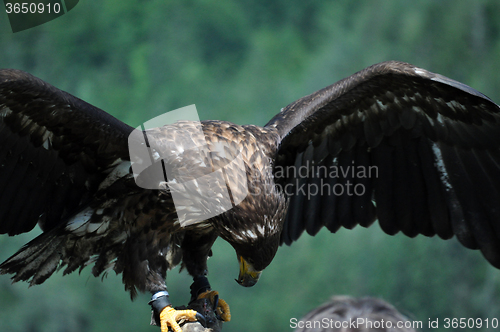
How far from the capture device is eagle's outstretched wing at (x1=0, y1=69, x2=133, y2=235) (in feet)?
6.04

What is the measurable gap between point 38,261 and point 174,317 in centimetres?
75

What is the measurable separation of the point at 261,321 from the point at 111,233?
2.48m

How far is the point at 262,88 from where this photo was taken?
436 cm

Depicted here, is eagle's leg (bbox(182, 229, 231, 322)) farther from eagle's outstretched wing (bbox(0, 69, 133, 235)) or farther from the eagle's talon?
eagle's outstretched wing (bbox(0, 69, 133, 235))

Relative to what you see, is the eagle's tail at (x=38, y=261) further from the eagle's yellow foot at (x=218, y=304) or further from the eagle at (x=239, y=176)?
the eagle's yellow foot at (x=218, y=304)

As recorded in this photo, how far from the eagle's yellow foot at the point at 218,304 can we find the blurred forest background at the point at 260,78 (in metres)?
1.71

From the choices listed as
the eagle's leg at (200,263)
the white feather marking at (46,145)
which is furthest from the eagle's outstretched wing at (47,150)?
the eagle's leg at (200,263)

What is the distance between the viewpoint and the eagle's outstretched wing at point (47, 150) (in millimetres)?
1841

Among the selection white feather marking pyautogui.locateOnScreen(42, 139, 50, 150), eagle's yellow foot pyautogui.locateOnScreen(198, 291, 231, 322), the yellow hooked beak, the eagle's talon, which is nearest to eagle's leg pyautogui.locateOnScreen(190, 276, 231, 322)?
eagle's yellow foot pyautogui.locateOnScreen(198, 291, 231, 322)

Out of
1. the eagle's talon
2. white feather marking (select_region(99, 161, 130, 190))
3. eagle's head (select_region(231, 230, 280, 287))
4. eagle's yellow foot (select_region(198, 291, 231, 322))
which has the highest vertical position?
white feather marking (select_region(99, 161, 130, 190))

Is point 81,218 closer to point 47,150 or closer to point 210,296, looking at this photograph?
point 47,150

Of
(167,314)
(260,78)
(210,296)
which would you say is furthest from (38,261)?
(260,78)

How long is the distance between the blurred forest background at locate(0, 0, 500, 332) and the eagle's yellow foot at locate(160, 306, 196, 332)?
81.2 inches

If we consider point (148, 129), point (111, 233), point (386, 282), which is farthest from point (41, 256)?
point (386, 282)
